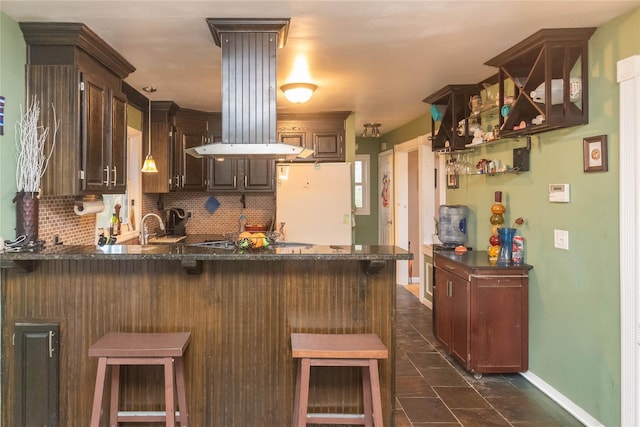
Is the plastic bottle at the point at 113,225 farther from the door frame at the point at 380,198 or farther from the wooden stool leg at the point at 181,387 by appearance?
the door frame at the point at 380,198

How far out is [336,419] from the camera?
84.5 inches

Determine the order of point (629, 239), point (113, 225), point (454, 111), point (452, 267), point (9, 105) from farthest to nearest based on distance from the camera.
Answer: point (454, 111)
point (113, 225)
point (452, 267)
point (9, 105)
point (629, 239)

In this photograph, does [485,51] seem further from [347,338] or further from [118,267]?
[118,267]

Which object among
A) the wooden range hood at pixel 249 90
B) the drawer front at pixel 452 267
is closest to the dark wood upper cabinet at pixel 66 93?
the wooden range hood at pixel 249 90

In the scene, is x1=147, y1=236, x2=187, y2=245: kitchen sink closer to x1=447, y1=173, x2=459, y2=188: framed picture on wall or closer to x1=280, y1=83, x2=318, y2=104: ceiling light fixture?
x1=280, y1=83, x2=318, y2=104: ceiling light fixture

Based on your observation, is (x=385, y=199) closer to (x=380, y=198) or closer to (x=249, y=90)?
(x=380, y=198)

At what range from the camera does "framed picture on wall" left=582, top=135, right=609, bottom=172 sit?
242 centimetres

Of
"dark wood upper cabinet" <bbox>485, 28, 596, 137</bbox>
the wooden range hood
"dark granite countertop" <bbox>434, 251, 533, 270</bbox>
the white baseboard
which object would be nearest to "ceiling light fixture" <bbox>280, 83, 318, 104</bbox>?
the wooden range hood

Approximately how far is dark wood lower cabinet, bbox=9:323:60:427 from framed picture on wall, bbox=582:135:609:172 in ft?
10.4

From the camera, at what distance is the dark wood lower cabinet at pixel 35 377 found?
2.28 m

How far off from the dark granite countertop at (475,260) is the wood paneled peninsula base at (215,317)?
1139 mm

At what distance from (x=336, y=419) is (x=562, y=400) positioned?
1666 mm

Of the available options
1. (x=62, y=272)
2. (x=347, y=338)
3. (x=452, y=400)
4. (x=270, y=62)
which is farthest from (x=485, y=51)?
(x=62, y=272)

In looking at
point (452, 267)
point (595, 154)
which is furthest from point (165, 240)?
point (595, 154)
